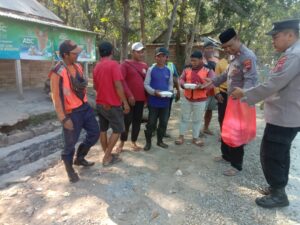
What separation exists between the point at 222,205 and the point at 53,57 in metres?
8.18

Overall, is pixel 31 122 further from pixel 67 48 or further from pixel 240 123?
pixel 240 123

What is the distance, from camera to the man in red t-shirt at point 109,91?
4.18m

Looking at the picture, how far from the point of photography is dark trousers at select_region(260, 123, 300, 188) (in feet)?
10.4

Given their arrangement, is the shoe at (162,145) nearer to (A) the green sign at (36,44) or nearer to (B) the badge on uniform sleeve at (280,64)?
(B) the badge on uniform sleeve at (280,64)

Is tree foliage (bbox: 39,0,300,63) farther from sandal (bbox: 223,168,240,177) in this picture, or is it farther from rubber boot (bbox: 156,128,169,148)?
sandal (bbox: 223,168,240,177)

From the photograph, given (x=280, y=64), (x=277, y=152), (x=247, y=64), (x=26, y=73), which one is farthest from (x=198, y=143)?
(x=26, y=73)

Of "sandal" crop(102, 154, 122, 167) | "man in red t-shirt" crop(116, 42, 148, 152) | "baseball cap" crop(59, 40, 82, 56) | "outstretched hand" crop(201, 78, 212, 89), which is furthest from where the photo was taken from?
"man in red t-shirt" crop(116, 42, 148, 152)

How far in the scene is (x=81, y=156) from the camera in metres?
4.43

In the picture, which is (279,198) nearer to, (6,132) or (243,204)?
(243,204)

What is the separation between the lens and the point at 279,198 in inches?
130

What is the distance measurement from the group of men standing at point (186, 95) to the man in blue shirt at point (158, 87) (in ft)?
0.05

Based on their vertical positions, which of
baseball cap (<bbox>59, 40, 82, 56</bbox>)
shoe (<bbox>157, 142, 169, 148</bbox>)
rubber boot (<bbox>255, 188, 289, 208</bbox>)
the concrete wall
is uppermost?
baseball cap (<bbox>59, 40, 82, 56</bbox>)

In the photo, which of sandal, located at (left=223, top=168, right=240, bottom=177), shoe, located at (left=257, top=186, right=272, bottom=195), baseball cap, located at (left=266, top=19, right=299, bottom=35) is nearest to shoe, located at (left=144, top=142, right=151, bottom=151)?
sandal, located at (left=223, top=168, right=240, bottom=177)

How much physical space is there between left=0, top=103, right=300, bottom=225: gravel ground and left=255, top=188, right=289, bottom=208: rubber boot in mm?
60
